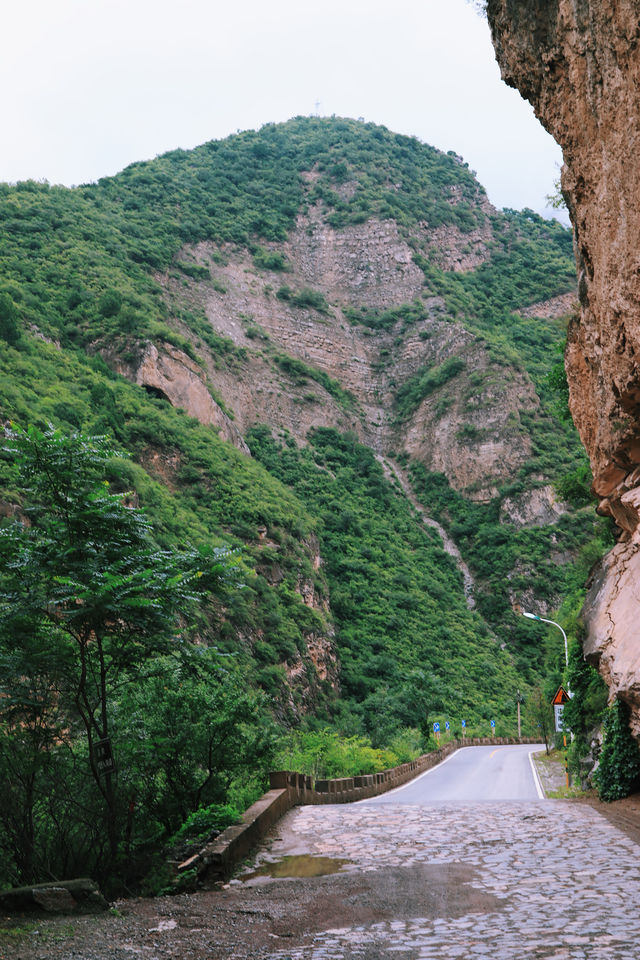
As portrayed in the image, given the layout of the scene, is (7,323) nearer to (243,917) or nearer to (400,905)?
(243,917)

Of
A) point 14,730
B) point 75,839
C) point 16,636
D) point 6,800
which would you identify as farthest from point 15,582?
point 75,839

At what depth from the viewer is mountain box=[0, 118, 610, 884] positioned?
38.4 metres

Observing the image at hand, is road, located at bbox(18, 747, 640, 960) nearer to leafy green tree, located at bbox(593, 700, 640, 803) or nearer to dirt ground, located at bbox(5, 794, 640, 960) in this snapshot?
dirt ground, located at bbox(5, 794, 640, 960)

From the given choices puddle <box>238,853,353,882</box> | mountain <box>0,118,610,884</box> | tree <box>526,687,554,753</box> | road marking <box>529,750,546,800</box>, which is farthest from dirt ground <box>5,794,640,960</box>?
tree <box>526,687,554,753</box>

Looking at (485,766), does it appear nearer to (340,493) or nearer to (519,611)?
(519,611)

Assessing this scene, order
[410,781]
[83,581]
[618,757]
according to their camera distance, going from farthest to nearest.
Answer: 1. [410,781]
2. [618,757]
3. [83,581]

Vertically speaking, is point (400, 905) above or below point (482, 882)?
above

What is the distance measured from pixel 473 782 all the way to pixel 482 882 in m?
17.7

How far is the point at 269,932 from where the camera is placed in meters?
5.61

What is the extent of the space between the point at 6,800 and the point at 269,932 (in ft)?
11.9

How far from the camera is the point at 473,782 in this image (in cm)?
2330

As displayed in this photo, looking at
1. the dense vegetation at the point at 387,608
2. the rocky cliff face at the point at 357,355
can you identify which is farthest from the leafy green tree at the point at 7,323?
the dense vegetation at the point at 387,608

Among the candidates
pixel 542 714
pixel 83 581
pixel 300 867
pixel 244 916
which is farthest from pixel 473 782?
pixel 83 581

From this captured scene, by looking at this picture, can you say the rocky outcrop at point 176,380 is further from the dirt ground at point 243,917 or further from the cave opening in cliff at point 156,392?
the dirt ground at point 243,917
